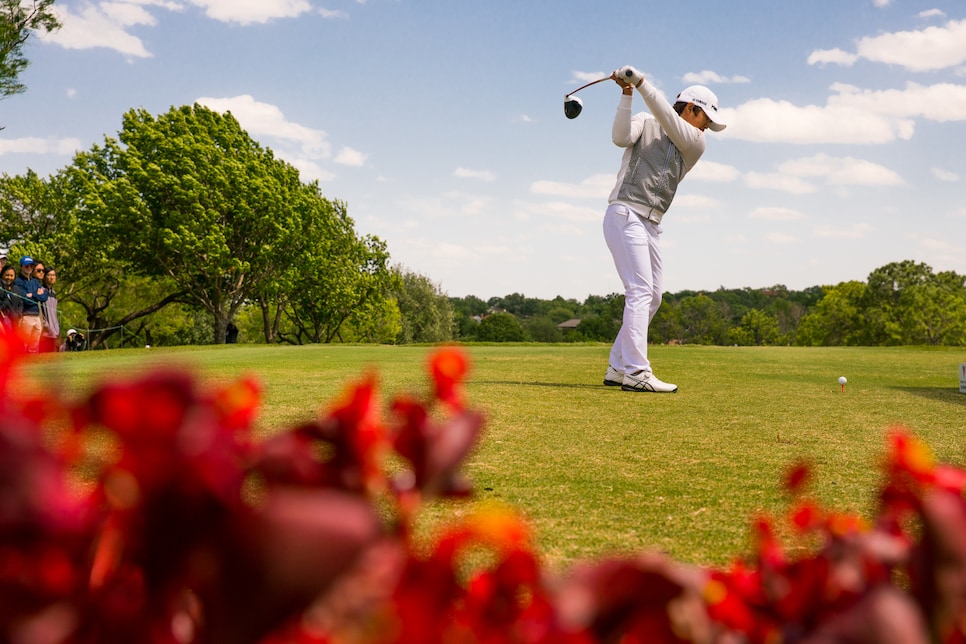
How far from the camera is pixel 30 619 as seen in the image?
377 millimetres

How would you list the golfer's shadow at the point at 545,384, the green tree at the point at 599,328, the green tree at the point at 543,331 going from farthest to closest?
1. the green tree at the point at 543,331
2. the green tree at the point at 599,328
3. the golfer's shadow at the point at 545,384

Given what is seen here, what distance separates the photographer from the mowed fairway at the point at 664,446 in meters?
2.44

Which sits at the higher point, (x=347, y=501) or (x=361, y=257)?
(x=361, y=257)

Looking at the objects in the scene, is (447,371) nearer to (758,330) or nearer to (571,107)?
(571,107)

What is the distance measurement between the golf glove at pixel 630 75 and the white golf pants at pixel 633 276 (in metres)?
1.35

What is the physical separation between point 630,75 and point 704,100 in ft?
4.46

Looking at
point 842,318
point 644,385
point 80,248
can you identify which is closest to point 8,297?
point 644,385

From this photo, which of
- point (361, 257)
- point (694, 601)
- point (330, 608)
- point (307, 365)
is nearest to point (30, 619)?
Result: point (330, 608)

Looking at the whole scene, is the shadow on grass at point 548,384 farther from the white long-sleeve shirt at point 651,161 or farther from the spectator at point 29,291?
the spectator at point 29,291

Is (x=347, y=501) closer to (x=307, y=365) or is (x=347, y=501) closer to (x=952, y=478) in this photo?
(x=952, y=478)

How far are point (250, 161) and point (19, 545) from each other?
3675 centimetres

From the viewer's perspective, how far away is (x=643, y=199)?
305 inches

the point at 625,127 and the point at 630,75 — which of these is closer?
the point at 630,75

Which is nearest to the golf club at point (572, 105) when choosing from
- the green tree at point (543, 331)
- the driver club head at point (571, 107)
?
the driver club head at point (571, 107)
